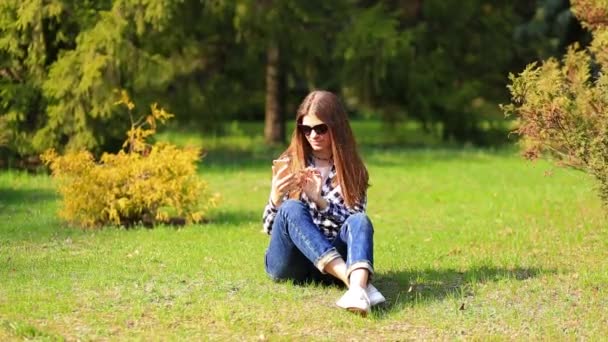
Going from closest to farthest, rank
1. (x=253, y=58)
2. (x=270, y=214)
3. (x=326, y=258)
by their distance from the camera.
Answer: (x=326, y=258), (x=270, y=214), (x=253, y=58)

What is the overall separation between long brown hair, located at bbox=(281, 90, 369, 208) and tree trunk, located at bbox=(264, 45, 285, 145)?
14.2 m

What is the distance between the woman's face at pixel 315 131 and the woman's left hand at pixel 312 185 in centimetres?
19

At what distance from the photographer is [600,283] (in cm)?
804

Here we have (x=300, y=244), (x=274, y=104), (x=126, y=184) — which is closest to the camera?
(x=300, y=244)

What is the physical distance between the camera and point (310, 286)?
7.73m

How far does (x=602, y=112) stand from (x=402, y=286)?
2.53 meters

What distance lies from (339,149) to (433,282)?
1.22 metres

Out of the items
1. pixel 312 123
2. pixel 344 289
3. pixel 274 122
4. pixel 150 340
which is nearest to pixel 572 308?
pixel 344 289

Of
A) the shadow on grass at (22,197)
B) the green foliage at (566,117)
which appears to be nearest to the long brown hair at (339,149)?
the green foliage at (566,117)

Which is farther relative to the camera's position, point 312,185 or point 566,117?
point 566,117

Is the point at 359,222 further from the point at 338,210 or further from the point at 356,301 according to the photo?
the point at 356,301

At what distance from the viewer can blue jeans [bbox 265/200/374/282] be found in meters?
7.04

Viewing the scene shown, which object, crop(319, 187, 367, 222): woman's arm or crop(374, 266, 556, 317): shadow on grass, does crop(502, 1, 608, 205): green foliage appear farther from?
crop(319, 187, 367, 222): woman's arm

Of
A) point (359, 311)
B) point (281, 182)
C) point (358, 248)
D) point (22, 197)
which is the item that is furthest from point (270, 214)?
point (22, 197)
